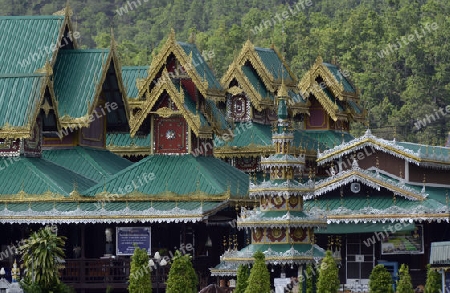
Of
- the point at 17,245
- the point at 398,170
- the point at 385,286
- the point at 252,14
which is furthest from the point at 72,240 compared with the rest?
the point at 252,14

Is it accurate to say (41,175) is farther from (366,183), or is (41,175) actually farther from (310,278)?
(310,278)

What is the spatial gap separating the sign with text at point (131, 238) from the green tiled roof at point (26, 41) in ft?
23.7

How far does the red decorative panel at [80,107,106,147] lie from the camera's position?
6488cm

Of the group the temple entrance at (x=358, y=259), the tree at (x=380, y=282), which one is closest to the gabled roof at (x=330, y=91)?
the temple entrance at (x=358, y=259)

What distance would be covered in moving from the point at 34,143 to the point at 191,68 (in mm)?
5885

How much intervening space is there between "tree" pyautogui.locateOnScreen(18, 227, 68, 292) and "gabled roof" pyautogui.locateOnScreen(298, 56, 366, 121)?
2111 cm

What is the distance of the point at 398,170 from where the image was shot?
202 ft

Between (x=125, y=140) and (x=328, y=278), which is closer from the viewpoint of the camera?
(x=328, y=278)

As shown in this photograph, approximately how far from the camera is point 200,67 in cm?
6312

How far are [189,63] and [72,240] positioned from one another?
7.14 m

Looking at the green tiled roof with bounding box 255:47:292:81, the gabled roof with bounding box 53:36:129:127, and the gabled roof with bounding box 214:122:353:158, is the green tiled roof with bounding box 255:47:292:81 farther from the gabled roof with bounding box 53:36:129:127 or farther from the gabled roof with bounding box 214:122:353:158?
the gabled roof with bounding box 53:36:129:127

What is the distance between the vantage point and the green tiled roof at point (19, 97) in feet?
201

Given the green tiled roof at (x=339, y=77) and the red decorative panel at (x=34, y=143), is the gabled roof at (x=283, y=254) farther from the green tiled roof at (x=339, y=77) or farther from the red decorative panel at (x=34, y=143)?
the green tiled roof at (x=339, y=77)

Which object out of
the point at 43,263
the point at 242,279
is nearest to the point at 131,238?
the point at 43,263
